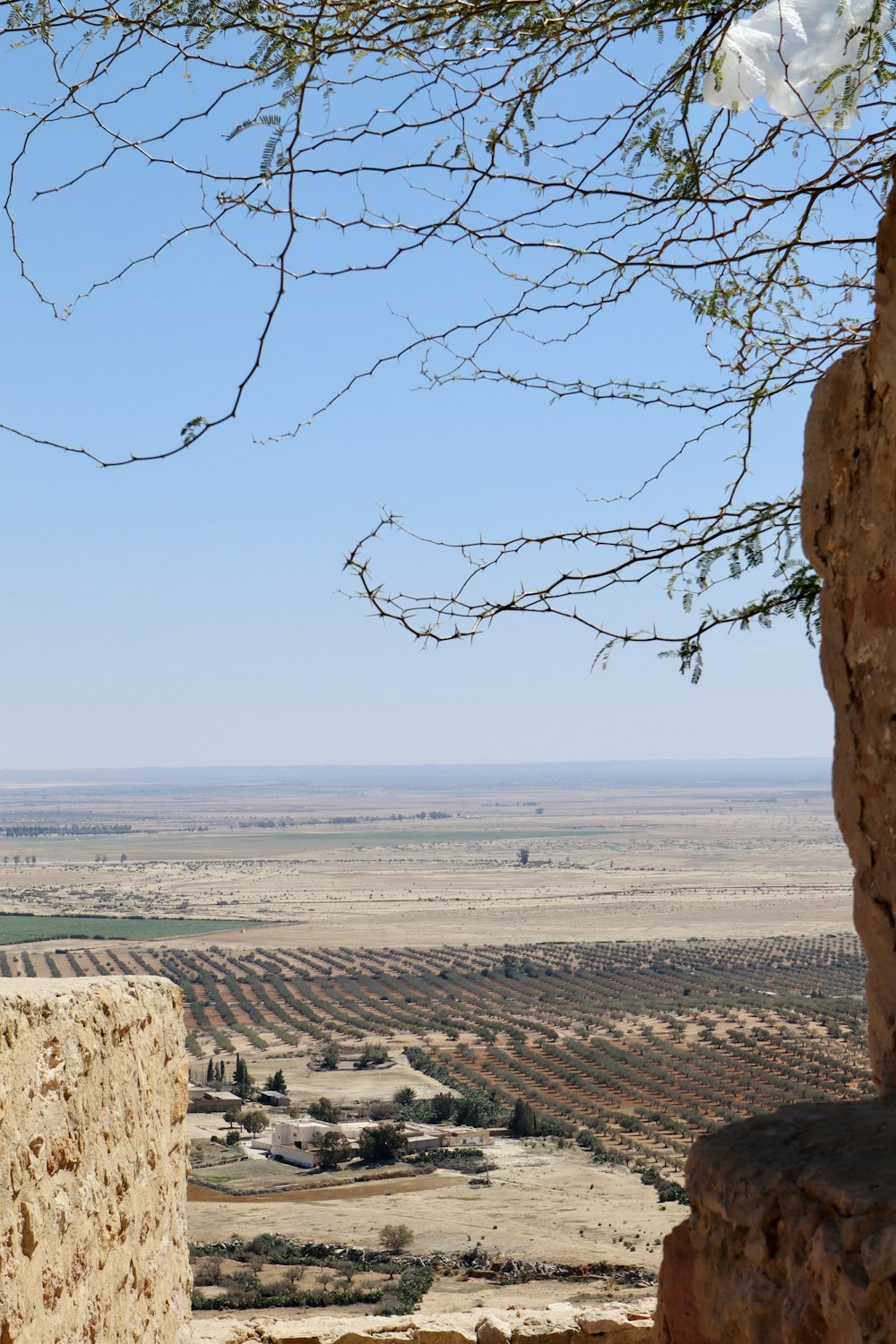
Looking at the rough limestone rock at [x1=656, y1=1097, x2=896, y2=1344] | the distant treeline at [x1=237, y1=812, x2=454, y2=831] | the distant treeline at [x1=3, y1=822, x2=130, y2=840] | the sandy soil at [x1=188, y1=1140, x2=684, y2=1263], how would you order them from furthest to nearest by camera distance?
the distant treeline at [x1=237, y1=812, x2=454, y2=831], the distant treeline at [x1=3, y1=822, x2=130, y2=840], the sandy soil at [x1=188, y1=1140, x2=684, y2=1263], the rough limestone rock at [x1=656, y1=1097, x2=896, y2=1344]

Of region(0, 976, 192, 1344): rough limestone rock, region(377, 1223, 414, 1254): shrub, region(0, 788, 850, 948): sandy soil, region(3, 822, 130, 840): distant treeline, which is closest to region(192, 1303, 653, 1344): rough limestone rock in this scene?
region(0, 976, 192, 1344): rough limestone rock

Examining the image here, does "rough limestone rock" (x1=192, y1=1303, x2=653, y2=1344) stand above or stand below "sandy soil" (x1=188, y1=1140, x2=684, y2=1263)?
above

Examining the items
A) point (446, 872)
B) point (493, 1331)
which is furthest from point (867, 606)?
point (446, 872)

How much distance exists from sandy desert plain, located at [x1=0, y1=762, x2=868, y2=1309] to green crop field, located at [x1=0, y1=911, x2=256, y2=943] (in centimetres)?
58

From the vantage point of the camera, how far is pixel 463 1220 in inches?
731

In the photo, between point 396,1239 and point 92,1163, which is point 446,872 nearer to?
point 396,1239

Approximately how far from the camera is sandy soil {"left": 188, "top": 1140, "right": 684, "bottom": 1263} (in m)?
16.9

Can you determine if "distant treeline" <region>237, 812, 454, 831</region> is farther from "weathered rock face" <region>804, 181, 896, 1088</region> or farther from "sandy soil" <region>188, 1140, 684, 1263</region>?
"weathered rock face" <region>804, 181, 896, 1088</region>

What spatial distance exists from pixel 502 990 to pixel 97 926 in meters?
24.1

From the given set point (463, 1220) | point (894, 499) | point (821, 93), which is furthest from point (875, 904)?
point (463, 1220)

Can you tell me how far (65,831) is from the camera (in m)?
134

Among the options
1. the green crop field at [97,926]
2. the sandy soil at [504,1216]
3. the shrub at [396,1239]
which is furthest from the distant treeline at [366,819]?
the shrub at [396,1239]

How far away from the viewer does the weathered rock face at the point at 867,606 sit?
83.4 inches

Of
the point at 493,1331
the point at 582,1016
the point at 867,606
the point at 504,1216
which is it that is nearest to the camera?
the point at 867,606
